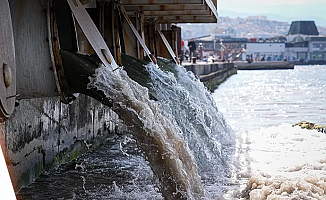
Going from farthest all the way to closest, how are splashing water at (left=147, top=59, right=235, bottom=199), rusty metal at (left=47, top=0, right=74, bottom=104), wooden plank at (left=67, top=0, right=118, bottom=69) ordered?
splashing water at (left=147, top=59, right=235, bottom=199) < wooden plank at (left=67, top=0, right=118, bottom=69) < rusty metal at (left=47, top=0, right=74, bottom=104)

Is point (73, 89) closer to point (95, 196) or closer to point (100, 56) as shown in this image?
point (100, 56)

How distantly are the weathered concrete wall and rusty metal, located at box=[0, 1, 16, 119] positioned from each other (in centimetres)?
213

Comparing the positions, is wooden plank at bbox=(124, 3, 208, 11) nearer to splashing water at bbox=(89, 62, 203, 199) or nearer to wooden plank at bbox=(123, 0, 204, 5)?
wooden plank at bbox=(123, 0, 204, 5)

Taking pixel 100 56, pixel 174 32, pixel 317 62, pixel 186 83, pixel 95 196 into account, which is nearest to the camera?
pixel 100 56

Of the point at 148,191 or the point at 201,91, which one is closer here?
the point at 148,191

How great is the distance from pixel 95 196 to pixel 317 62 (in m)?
177

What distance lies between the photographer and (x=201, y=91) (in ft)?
41.1

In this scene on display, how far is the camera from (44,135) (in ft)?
28.3

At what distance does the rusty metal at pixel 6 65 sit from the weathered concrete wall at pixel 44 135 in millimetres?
2129

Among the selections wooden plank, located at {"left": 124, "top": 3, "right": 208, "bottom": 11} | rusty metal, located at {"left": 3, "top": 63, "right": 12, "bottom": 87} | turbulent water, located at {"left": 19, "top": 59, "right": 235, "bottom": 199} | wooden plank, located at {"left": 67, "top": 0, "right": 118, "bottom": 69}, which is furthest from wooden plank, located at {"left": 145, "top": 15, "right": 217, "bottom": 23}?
rusty metal, located at {"left": 3, "top": 63, "right": 12, "bottom": 87}

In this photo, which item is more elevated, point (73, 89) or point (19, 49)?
point (19, 49)

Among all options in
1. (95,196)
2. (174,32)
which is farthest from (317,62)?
(95,196)

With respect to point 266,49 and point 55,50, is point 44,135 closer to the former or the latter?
point 55,50

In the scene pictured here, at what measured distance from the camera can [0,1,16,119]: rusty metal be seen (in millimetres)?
4555
